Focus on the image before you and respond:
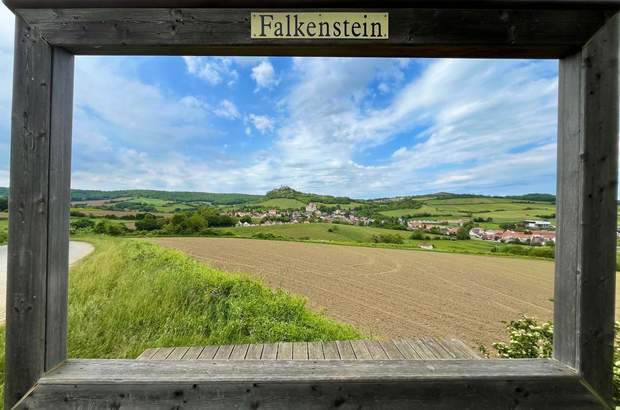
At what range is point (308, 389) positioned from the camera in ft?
5.96

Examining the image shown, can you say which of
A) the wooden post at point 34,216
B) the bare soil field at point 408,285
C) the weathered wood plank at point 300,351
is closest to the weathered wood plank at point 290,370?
the wooden post at point 34,216

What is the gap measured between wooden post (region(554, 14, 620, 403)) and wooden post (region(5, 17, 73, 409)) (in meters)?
3.62

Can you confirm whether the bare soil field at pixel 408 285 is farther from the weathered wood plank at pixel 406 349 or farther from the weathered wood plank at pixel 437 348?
the weathered wood plank at pixel 406 349

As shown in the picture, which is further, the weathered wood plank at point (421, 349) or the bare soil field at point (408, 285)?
the bare soil field at point (408, 285)

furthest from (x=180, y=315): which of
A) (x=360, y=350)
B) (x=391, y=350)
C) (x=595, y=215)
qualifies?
(x=595, y=215)

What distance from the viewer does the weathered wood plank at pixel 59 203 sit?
6.31ft

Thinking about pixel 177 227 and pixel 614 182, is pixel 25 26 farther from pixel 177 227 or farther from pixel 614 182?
pixel 177 227

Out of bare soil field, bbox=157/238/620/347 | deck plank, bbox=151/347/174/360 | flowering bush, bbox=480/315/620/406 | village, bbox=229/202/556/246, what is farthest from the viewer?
village, bbox=229/202/556/246

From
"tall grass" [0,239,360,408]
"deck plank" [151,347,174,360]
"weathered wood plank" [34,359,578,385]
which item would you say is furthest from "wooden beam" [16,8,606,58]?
"tall grass" [0,239,360,408]

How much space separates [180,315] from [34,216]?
3241mm

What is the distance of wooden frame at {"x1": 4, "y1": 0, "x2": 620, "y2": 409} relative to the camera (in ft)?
5.95

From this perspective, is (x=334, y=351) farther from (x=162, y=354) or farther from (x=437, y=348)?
(x=162, y=354)

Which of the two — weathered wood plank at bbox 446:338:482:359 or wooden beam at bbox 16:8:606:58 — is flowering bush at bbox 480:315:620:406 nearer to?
weathered wood plank at bbox 446:338:482:359

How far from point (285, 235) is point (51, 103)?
20657mm
